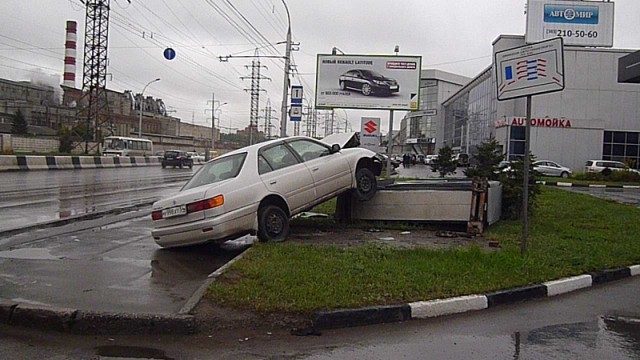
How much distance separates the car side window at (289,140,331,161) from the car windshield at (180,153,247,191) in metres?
1.08

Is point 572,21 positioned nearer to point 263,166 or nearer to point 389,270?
point 263,166

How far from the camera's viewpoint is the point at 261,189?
9.36 meters

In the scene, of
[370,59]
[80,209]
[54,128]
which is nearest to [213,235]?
[80,209]

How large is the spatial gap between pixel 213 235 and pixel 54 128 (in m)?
70.7

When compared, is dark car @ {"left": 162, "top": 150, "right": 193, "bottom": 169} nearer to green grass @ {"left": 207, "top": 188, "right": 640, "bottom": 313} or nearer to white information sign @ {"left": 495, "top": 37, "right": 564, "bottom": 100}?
green grass @ {"left": 207, "top": 188, "right": 640, "bottom": 313}

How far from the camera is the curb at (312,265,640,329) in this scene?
5820 millimetres

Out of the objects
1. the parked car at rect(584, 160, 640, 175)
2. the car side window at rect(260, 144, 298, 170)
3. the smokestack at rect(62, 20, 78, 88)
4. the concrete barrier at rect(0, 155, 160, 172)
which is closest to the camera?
the car side window at rect(260, 144, 298, 170)

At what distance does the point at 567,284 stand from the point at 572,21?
189 feet

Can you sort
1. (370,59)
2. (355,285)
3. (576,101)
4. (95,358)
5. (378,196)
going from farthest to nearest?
(576,101) < (370,59) < (378,196) < (355,285) < (95,358)

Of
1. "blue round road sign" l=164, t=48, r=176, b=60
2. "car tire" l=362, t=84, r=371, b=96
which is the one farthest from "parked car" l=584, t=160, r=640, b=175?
"blue round road sign" l=164, t=48, r=176, b=60

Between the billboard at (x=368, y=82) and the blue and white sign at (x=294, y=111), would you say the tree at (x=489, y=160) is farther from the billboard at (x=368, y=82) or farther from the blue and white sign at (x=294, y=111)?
the blue and white sign at (x=294, y=111)

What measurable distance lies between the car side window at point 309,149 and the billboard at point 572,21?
52.5 m

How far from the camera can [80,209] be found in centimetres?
1459

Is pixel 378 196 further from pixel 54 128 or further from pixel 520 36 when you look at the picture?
pixel 54 128
